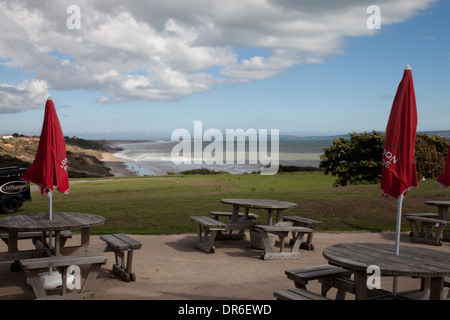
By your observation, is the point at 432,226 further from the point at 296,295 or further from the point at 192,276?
the point at 296,295

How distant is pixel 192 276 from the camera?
7359mm

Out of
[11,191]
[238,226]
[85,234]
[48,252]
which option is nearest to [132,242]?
[85,234]

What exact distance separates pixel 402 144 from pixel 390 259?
1335mm

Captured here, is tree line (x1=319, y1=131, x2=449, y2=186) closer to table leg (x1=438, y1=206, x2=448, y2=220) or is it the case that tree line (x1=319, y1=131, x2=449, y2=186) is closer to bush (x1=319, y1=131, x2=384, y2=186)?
bush (x1=319, y1=131, x2=384, y2=186)

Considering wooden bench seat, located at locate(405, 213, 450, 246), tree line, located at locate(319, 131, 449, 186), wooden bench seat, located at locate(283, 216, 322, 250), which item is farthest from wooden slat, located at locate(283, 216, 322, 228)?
tree line, located at locate(319, 131, 449, 186)

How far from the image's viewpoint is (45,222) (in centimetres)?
670

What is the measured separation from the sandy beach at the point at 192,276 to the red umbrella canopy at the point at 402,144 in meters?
2.51

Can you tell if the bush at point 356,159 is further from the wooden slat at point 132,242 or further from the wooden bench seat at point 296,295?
the wooden bench seat at point 296,295

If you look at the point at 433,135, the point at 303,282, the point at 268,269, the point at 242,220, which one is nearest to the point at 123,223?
the point at 242,220

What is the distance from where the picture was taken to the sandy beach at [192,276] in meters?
6.34

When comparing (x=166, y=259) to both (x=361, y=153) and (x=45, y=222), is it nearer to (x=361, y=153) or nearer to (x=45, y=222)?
(x=45, y=222)

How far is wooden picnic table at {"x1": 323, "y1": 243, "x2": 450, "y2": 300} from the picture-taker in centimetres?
446

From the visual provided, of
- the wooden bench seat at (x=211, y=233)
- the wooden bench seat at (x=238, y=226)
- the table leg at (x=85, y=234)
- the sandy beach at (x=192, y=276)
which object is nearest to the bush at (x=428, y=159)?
the wooden bench seat at (x=238, y=226)

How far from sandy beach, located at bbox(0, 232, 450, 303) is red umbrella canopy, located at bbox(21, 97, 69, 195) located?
1661mm
